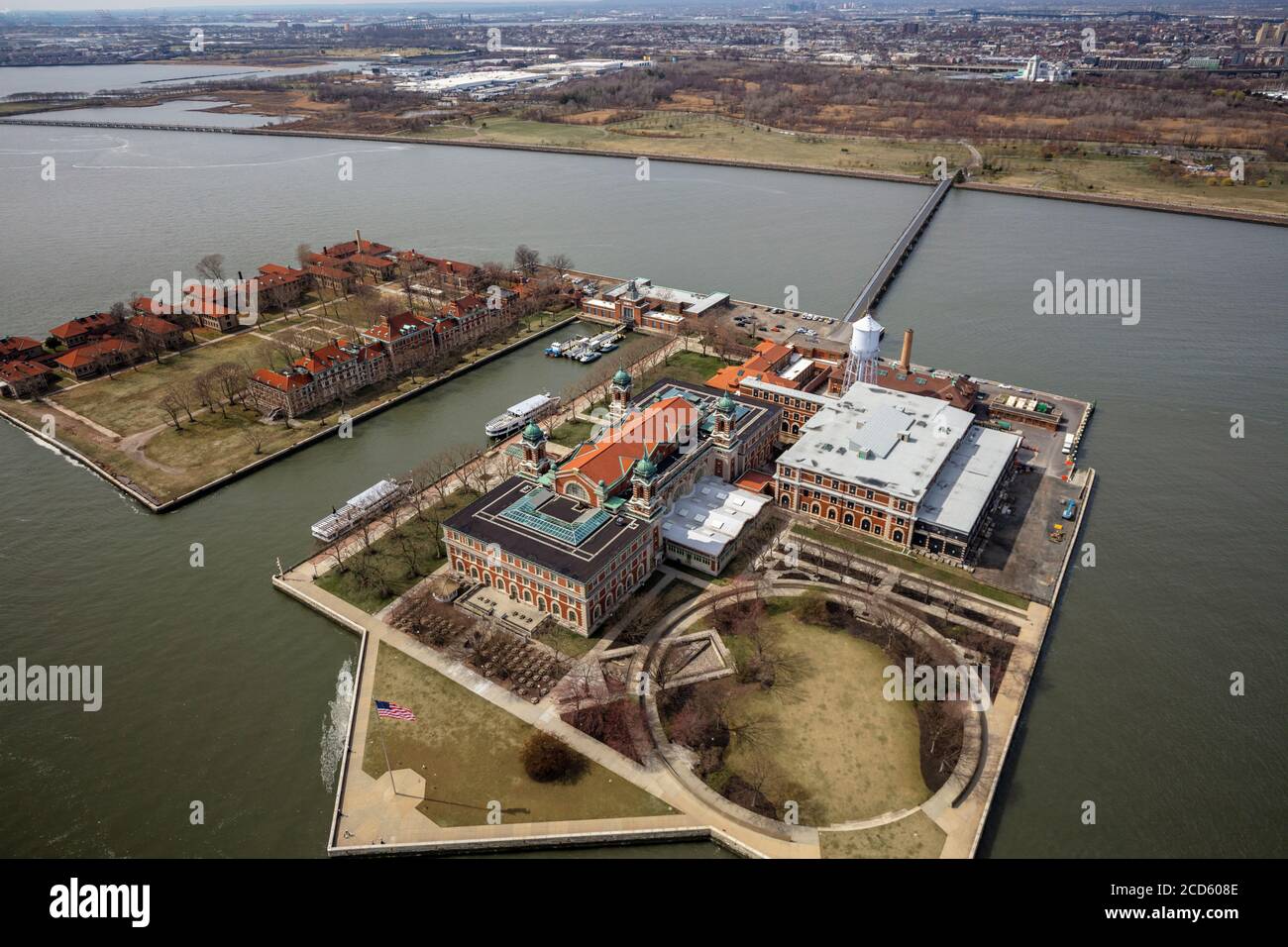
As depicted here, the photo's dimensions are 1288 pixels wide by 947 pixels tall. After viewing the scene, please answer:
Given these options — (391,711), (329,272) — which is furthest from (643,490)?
(329,272)

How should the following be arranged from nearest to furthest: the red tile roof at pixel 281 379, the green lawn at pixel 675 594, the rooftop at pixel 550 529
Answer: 1. the rooftop at pixel 550 529
2. the green lawn at pixel 675 594
3. the red tile roof at pixel 281 379

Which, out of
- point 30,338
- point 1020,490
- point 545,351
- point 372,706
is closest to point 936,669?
point 1020,490

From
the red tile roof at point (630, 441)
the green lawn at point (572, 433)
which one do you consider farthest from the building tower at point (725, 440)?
the green lawn at point (572, 433)

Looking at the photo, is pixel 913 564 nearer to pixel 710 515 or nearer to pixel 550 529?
pixel 710 515

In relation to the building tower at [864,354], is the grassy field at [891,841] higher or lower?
lower

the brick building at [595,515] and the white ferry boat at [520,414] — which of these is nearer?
the brick building at [595,515]

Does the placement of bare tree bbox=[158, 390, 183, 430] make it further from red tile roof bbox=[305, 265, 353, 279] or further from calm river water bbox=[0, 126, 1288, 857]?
red tile roof bbox=[305, 265, 353, 279]

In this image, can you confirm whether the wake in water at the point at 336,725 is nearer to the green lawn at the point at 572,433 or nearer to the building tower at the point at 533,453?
the building tower at the point at 533,453
